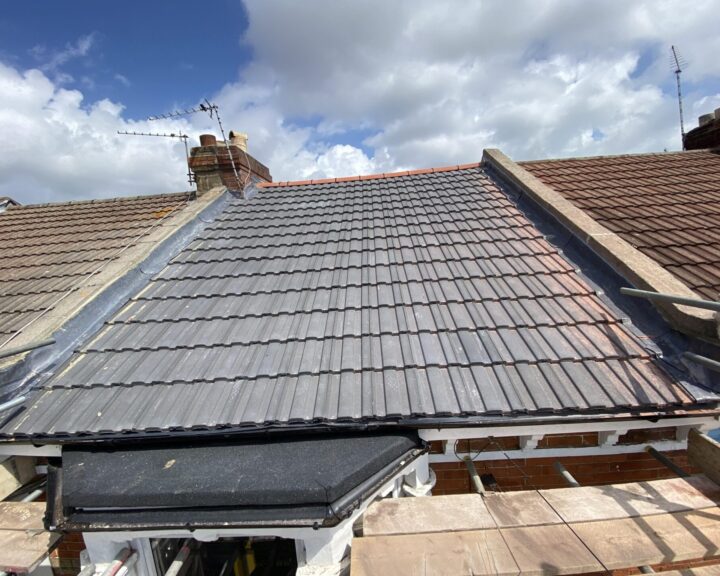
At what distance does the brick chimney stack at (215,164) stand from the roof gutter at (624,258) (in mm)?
5152

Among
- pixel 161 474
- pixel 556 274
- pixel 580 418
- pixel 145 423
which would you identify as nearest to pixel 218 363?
pixel 145 423

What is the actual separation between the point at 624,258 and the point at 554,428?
2.20 meters

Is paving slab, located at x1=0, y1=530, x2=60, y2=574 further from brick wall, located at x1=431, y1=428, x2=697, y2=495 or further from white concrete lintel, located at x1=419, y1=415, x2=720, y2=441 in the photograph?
brick wall, located at x1=431, y1=428, x2=697, y2=495

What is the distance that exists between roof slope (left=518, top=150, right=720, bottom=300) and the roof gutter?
252 millimetres

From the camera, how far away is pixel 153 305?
394cm

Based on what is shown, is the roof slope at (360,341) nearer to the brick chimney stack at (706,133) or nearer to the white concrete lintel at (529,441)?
the white concrete lintel at (529,441)

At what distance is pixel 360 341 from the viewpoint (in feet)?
10.3

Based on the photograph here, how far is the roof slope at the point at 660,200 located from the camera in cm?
371

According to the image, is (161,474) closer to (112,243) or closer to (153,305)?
(153,305)

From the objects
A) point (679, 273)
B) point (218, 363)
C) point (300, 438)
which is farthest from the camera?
point (679, 273)

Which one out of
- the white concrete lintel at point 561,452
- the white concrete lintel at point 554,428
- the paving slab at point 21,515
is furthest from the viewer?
the white concrete lintel at point 561,452

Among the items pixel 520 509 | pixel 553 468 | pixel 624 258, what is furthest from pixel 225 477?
pixel 624 258

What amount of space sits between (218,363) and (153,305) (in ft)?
4.93

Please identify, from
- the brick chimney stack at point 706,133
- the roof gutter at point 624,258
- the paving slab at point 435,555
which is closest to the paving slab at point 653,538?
the paving slab at point 435,555
